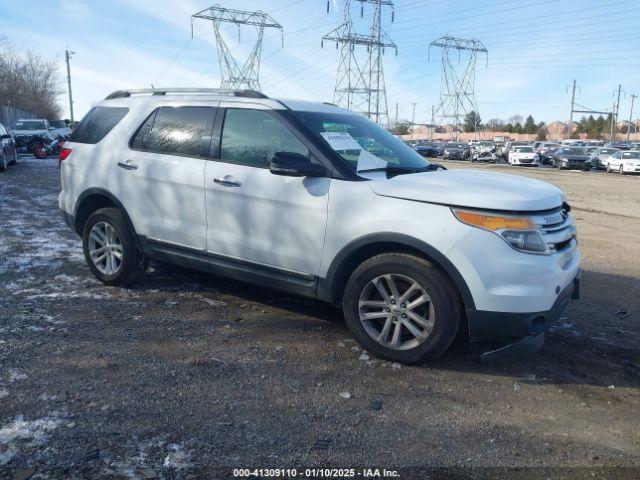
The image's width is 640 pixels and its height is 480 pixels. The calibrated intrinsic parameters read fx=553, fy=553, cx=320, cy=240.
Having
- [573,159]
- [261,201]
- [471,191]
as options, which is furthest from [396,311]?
[573,159]

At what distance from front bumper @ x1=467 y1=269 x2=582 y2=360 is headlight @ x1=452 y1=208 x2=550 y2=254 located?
41 cm

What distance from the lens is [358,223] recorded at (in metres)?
3.85

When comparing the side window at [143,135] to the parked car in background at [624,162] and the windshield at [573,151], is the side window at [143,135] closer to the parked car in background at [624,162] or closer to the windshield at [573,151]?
the parked car in background at [624,162]

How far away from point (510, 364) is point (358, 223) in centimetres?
Result: 152

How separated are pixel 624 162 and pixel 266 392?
3517cm

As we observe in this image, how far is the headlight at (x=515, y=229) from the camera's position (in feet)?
11.3

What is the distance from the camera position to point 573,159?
35.9 m

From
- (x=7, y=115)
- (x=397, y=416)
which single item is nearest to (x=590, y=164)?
(x=397, y=416)

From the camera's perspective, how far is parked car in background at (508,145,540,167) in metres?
39.4

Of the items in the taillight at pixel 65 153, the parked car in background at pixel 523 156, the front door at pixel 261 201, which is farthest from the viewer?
the parked car in background at pixel 523 156

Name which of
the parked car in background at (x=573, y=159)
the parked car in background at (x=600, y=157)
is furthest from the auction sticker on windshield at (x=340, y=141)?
the parked car in background at (x=600, y=157)

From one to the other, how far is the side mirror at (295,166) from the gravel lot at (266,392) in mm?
1304

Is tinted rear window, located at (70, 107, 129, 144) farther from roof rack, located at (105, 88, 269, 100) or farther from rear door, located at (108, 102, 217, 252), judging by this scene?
rear door, located at (108, 102, 217, 252)

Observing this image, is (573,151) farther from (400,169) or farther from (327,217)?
(327,217)
